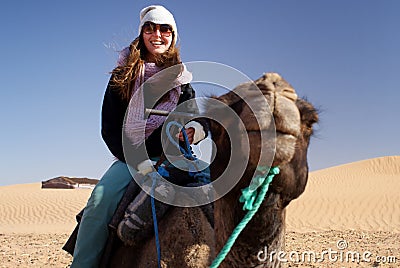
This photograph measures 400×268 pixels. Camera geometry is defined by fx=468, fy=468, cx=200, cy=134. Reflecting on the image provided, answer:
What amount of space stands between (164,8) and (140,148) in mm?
1012

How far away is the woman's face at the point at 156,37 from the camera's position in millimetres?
3260

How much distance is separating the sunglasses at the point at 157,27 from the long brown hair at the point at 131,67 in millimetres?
100

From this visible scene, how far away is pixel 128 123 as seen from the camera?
117 inches

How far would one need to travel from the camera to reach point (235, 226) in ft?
5.96

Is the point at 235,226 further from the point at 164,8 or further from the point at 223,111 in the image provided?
the point at 164,8

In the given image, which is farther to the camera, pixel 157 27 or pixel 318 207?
pixel 318 207

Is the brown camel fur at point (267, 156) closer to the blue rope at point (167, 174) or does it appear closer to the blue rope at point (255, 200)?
the blue rope at point (255, 200)

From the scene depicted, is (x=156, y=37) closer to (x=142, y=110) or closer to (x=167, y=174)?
(x=142, y=110)

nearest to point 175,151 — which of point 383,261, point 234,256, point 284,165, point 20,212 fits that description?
point 234,256

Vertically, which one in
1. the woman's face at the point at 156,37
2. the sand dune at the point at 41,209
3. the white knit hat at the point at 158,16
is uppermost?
the white knit hat at the point at 158,16

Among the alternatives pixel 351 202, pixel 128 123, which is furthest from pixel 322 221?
pixel 128 123

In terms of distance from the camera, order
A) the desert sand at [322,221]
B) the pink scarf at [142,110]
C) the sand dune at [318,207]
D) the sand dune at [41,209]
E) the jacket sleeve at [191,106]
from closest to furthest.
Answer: the jacket sleeve at [191,106] → the pink scarf at [142,110] → the desert sand at [322,221] → the sand dune at [318,207] → the sand dune at [41,209]

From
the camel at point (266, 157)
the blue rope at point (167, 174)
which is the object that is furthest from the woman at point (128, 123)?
the camel at point (266, 157)

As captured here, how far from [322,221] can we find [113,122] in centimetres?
2083
